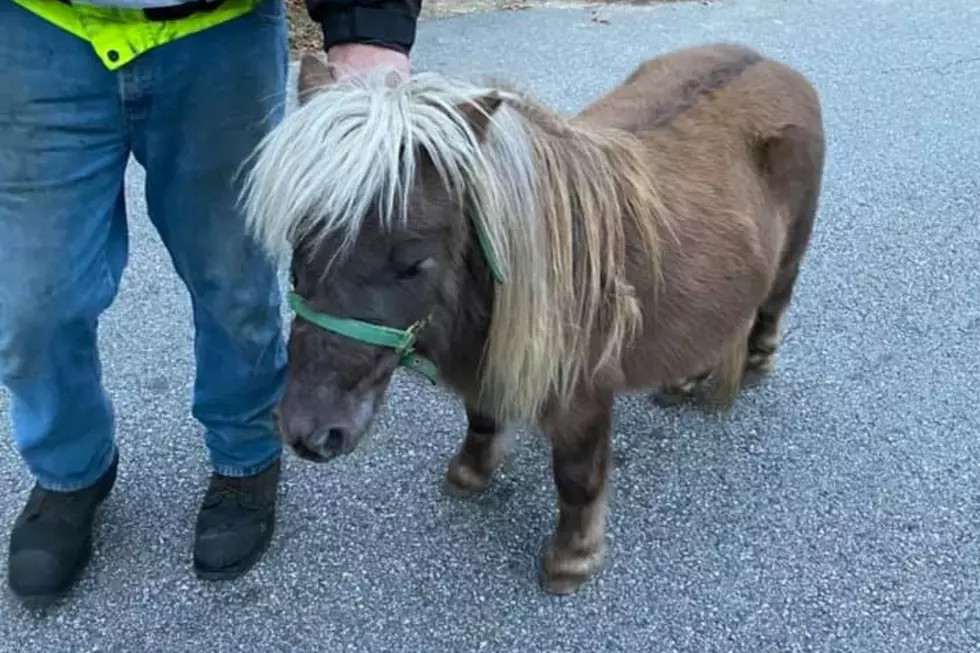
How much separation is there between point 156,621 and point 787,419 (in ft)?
4.73

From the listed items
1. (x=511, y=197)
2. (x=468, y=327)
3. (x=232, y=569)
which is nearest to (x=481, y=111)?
(x=511, y=197)

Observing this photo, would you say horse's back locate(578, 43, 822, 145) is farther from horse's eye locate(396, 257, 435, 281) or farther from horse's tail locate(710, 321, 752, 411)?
horse's eye locate(396, 257, 435, 281)

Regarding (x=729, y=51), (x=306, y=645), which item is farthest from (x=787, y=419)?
(x=306, y=645)

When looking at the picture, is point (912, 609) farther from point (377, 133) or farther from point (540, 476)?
point (377, 133)

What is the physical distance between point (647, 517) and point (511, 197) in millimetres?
1001

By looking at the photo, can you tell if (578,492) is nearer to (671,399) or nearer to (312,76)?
(671,399)

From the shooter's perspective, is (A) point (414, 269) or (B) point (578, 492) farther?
(B) point (578, 492)

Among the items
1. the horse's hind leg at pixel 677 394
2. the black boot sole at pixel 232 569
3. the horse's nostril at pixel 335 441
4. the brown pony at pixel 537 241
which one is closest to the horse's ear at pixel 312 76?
the brown pony at pixel 537 241

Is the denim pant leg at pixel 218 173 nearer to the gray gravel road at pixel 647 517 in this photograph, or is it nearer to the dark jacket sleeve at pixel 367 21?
the dark jacket sleeve at pixel 367 21

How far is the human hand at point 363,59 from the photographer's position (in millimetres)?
1562

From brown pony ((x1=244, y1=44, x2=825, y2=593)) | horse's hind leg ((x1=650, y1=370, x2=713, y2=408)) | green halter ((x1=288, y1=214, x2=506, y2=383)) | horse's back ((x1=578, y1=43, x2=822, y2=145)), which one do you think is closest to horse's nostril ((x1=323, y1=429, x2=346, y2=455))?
brown pony ((x1=244, y1=44, x2=825, y2=593))

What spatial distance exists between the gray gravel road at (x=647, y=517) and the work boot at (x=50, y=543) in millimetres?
44

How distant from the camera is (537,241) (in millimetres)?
1619

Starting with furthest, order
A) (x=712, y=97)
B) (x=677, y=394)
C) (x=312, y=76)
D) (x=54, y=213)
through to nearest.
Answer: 1. (x=677, y=394)
2. (x=712, y=97)
3. (x=54, y=213)
4. (x=312, y=76)
